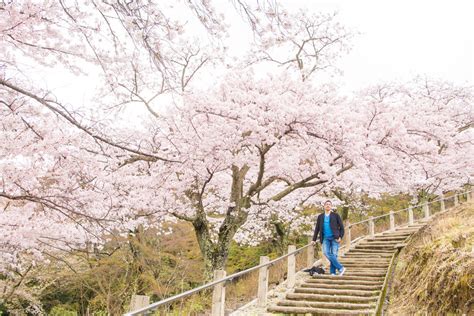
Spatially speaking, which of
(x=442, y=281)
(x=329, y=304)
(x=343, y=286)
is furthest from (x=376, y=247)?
(x=442, y=281)

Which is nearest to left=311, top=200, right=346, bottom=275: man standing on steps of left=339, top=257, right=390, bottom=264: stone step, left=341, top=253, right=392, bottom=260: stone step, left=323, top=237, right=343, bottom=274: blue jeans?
left=323, top=237, right=343, bottom=274: blue jeans

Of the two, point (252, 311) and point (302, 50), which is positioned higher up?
point (302, 50)

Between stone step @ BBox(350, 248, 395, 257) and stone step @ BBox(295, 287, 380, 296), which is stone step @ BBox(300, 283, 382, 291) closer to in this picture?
stone step @ BBox(295, 287, 380, 296)

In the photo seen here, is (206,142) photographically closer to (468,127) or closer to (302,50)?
(302,50)

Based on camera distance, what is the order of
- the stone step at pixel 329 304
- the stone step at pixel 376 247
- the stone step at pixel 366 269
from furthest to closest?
the stone step at pixel 376 247, the stone step at pixel 366 269, the stone step at pixel 329 304

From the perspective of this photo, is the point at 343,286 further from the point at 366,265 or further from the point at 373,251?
the point at 373,251

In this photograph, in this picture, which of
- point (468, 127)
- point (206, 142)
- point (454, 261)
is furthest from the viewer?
point (468, 127)

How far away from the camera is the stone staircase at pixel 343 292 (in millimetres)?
7637

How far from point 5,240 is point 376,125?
10.8 meters

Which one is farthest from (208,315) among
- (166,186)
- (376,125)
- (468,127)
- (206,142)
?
(468,127)

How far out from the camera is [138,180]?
487 inches

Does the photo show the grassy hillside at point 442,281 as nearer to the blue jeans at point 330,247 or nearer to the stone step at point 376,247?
the blue jeans at point 330,247

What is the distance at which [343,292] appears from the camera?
888 cm

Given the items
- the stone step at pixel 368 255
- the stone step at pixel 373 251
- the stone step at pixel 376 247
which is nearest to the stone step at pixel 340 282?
the stone step at pixel 368 255
